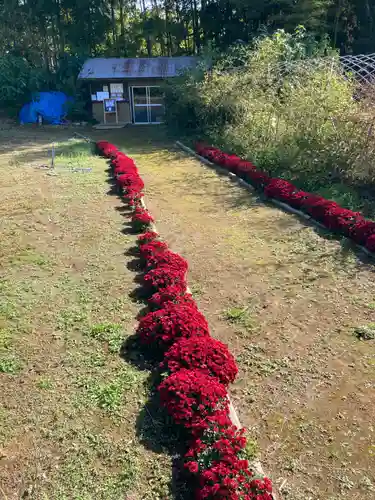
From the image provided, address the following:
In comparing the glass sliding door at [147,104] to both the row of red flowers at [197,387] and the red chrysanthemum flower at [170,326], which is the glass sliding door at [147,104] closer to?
the row of red flowers at [197,387]

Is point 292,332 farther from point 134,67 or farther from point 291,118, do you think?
point 134,67

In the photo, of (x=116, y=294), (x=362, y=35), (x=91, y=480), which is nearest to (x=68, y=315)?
(x=116, y=294)

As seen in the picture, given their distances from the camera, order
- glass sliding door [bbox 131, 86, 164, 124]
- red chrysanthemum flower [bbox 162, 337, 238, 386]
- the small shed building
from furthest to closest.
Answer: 1. glass sliding door [bbox 131, 86, 164, 124]
2. the small shed building
3. red chrysanthemum flower [bbox 162, 337, 238, 386]

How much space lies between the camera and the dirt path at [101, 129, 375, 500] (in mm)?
3627

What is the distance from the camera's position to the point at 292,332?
5273mm

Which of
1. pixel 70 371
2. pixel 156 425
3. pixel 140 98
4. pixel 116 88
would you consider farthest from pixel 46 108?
pixel 156 425

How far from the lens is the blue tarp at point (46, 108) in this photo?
2570 centimetres

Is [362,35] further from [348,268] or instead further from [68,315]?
[68,315]

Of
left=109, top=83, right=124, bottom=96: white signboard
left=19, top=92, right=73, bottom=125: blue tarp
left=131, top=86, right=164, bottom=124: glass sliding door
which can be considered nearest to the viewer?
left=109, top=83, right=124, bottom=96: white signboard

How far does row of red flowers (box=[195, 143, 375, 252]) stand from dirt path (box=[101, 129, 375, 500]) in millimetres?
380

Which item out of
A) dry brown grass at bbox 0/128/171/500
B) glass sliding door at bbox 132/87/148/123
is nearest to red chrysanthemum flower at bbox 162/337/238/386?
dry brown grass at bbox 0/128/171/500

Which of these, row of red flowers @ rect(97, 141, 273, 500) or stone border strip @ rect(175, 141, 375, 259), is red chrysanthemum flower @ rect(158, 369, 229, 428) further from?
stone border strip @ rect(175, 141, 375, 259)

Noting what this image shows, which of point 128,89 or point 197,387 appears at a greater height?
point 128,89

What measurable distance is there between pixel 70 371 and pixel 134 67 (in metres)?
23.8
